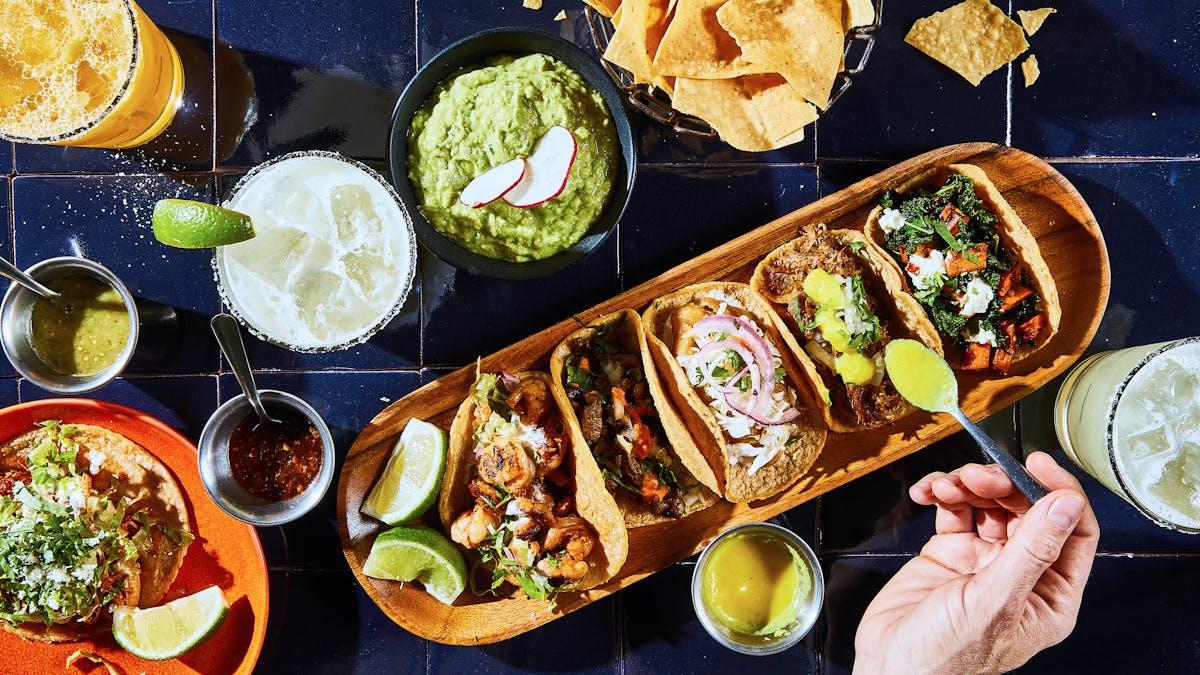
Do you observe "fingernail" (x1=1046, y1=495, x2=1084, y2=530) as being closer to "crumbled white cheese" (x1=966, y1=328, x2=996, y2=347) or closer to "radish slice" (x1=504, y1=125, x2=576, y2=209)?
"crumbled white cheese" (x1=966, y1=328, x2=996, y2=347)

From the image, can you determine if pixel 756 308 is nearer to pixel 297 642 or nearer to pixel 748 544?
pixel 748 544

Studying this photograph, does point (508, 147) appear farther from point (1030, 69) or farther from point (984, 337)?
point (1030, 69)

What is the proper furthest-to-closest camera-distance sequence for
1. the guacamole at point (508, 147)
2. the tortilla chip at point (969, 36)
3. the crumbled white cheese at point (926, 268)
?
the tortilla chip at point (969, 36) → the crumbled white cheese at point (926, 268) → the guacamole at point (508, 147)

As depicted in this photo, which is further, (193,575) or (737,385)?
(193,575)

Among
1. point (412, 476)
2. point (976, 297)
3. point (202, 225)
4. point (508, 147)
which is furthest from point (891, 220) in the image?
point (202, 225)

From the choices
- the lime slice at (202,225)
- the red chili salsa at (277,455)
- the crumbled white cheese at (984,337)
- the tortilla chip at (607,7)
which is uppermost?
the tortilla chip at (607,7)

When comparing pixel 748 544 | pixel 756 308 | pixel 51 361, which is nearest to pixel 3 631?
pixel 51 361

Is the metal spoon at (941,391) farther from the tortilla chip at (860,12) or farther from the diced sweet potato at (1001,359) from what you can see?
the tortilla chip at (860,12)

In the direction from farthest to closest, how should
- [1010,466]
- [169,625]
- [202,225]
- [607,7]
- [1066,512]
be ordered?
[169,625]
[607,7]
[1010,466]
[202,225]
[1066,512]

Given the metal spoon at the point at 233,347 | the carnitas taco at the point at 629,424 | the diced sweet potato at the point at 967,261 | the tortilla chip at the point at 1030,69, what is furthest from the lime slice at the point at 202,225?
the tortilla chip at the point at 1030,69
